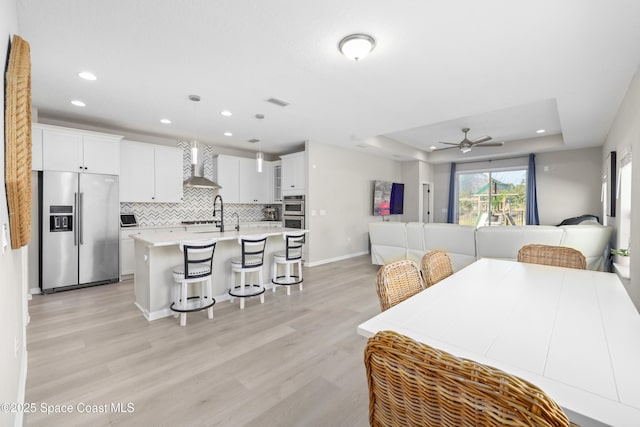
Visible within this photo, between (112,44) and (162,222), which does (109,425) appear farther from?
(162,222)

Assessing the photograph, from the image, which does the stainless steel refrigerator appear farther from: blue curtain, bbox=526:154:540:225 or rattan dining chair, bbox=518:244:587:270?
blue curtain, bbox=526:154:540:225

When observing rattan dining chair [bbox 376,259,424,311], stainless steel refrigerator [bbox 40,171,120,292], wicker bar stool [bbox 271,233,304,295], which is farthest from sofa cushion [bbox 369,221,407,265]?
stainless steel refrigerator [bbox 40,171,120,292]

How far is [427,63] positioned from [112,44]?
9.17 feet

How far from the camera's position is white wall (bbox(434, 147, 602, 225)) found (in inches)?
252

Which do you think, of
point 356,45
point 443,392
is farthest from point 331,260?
point 443,392

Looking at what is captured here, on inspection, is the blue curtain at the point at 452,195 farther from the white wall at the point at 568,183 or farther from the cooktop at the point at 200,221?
the cooktop at the point at 200,221

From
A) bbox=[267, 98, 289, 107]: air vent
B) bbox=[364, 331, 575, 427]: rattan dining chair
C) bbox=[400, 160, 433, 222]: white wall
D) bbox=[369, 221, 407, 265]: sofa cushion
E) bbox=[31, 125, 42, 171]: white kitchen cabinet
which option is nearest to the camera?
bbox=[364, 331, 575, 427]: rattan dining chair

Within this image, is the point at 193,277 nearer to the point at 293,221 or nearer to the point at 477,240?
the point at 293,221

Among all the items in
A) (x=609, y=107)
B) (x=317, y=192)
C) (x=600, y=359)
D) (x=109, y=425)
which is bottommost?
(x=109, y=425)

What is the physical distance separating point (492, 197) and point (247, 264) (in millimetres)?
7643

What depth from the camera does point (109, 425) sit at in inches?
64.0

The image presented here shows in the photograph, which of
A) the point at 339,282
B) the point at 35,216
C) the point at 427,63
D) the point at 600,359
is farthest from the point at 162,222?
the point at 600,359

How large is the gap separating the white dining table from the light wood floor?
0.94 metres

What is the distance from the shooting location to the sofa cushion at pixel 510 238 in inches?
157
